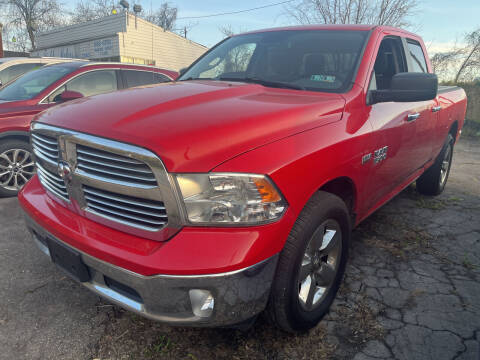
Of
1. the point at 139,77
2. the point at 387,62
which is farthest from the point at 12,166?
the point at 387,62

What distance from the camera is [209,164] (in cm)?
152

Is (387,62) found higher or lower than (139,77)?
higher

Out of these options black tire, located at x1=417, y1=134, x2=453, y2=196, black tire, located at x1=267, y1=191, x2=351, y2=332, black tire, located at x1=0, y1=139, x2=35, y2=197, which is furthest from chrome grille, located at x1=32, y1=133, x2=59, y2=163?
black tire, located at x1=417, y1=134, x2=453, y2=196

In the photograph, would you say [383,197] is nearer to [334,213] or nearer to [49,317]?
[334,213]

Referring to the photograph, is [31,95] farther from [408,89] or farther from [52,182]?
[408,89]

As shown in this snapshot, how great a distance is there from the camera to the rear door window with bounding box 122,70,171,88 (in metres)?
5.44

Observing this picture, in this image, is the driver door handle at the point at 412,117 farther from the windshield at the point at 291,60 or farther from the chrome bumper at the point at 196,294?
the chrome bumper at the point at 196,294

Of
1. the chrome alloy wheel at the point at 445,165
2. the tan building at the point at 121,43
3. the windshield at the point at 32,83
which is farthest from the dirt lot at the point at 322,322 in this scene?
the tan building at the point at 121,43

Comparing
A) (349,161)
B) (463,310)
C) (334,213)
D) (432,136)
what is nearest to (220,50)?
(349,161)

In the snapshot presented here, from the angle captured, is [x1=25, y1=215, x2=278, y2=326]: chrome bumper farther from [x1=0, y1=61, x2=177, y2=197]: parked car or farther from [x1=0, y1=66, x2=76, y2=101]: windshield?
[x1=0, y1=66, x2=76, y2=101]: windshield

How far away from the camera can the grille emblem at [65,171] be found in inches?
71.8

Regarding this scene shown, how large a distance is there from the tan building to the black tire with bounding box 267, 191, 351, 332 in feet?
57.5

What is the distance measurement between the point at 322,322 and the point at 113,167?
1555 mm

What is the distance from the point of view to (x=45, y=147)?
6.68 ft
